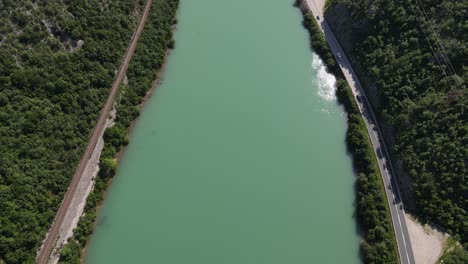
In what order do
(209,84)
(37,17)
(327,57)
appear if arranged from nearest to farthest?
(37,17)
(209,84)
(327,57)

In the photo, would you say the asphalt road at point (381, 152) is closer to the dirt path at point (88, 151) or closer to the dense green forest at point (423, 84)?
the dense green forest at point (423, 84)

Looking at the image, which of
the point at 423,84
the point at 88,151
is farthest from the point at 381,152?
the point at 88,151

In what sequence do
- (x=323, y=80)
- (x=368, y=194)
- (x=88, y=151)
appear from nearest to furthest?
(x=368, y=194)
(x=88, y=151)
(x=323, y=80)

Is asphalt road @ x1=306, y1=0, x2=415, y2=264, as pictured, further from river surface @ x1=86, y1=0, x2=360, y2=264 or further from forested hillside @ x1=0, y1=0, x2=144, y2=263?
forested hillside @ x1=0, y1=0, x2=144, y2=263

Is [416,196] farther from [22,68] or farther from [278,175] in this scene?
[22,68]

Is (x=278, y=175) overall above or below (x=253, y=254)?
above

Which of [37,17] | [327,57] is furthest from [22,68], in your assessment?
[327,57]

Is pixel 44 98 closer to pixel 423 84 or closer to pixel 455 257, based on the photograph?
pixel 423 84

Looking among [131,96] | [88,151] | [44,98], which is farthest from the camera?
[131,96]
